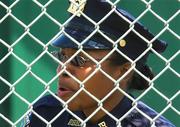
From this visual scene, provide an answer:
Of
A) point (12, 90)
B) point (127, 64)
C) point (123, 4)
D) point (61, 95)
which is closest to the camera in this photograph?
point (12, 90)

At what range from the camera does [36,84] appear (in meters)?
3.82

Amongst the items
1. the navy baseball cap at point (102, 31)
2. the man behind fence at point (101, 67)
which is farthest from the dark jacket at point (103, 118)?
the navy baseball cap at point (102, 31)

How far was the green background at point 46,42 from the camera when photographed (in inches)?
147

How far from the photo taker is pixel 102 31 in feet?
9.23

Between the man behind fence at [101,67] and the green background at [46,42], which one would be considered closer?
the man behind fence at [101,67]

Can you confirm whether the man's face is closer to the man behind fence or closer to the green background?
the man behind fence

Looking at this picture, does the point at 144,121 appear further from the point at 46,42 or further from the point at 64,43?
the point at 46,42

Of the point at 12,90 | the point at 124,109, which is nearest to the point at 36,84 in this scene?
the point at 124,109

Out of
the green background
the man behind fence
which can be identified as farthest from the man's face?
the green background

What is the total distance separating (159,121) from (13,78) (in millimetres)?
1208

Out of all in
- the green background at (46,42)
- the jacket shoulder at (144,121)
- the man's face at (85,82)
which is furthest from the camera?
the green background at (46,42)

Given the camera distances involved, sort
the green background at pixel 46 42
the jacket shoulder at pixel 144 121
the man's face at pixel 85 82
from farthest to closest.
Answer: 1. the green background at pixel 46 42
2. the jacket shoulder at pixel 144 121
3. the man's face at pixel 85 82

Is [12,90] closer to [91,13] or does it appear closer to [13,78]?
[91,13]

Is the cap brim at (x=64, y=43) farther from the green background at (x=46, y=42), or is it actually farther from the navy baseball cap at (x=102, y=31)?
the green background at (x=46, y=42)
